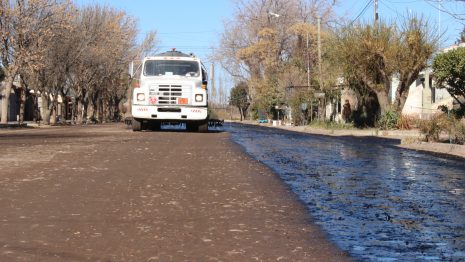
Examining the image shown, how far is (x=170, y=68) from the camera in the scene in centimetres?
2462

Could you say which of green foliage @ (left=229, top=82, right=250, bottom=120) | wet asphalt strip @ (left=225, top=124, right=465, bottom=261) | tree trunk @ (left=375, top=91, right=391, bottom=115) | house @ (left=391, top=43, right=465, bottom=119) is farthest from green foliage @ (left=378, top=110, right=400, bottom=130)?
green foliage @ (left=229, top=82, right=250, bottom=120)

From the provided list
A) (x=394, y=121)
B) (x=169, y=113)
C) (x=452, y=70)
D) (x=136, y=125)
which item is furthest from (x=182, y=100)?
(x=452, y=70)

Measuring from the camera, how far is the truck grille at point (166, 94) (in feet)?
78.1

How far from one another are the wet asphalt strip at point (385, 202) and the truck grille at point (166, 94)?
10.1m

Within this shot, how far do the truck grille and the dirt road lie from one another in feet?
39.6

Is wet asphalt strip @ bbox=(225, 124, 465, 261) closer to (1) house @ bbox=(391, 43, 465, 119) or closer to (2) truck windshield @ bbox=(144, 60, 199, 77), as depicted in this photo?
(2) truck windshield @ bbox=(144, 60, 199, 77)

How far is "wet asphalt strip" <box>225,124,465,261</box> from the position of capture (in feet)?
17.6

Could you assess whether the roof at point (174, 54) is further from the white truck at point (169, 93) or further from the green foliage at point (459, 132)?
the green foliage at point (459, 132)

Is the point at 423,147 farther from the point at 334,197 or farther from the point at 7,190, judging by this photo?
the point at 7,190

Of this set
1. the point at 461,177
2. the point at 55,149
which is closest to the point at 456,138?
the point at 461,177

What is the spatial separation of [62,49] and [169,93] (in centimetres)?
2533

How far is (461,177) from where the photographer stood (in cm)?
1056

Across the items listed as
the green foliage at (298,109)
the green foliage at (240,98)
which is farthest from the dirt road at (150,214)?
the green foliage at (240,98)

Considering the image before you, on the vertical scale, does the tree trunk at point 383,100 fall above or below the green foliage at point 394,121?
above
